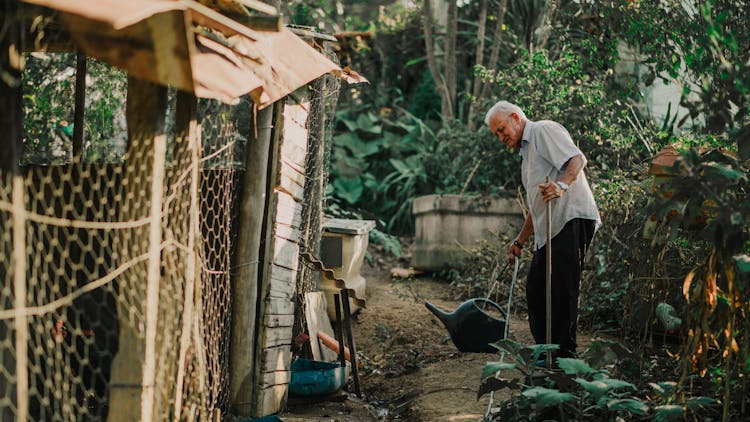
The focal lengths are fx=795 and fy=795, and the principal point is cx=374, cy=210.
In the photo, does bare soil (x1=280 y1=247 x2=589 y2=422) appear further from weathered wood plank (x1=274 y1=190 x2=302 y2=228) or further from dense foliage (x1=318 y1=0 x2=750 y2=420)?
weathered wood plank (x1=274 y1=190 x2=302 y2=228)

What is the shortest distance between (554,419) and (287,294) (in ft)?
6.08

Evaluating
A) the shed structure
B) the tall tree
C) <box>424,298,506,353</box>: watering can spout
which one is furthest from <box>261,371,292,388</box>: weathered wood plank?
the tall tree

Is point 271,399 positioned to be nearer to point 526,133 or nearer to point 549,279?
point 549,279

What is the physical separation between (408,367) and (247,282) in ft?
7.20

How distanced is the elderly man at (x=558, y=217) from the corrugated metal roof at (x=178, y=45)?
79.6 inches

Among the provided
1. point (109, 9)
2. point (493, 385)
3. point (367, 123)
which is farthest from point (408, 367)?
point (367, 123)

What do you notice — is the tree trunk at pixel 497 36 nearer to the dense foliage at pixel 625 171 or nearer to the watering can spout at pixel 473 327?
the dense foliage at pixel 625 171

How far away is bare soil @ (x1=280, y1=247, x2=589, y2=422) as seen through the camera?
A: 512cm

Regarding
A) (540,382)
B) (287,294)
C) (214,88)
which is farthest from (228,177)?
(540,382)

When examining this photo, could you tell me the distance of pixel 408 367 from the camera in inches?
249

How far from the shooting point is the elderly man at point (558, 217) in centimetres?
495

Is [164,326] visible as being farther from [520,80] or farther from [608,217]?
[520,80]

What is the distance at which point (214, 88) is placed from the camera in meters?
3.06

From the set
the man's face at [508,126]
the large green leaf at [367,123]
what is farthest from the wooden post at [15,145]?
the large green leaf at [367,123]
